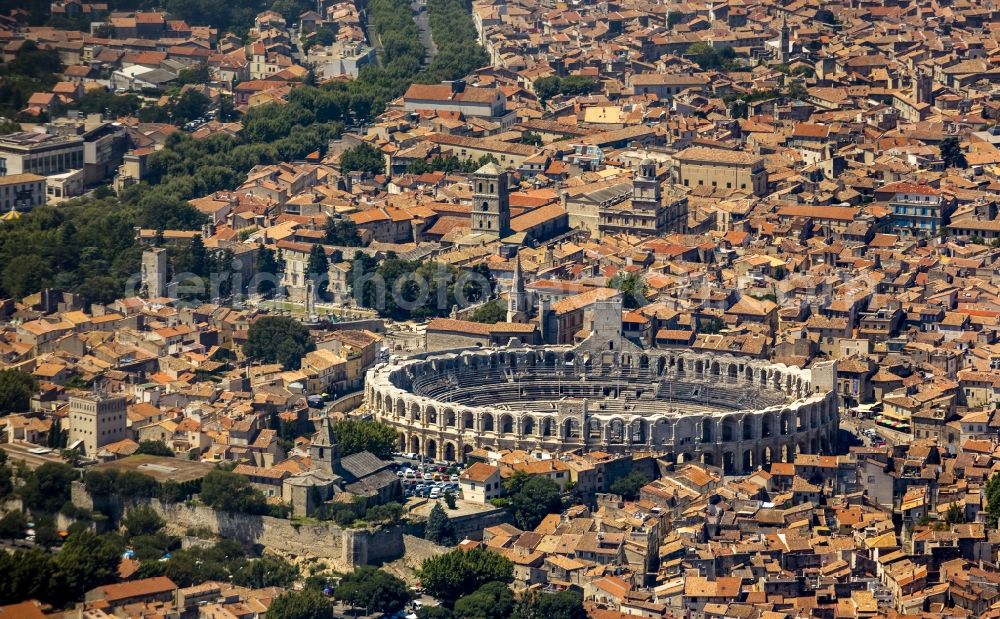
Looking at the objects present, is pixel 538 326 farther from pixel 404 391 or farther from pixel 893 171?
pixel 893 171

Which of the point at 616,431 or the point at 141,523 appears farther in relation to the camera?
the point at 616,431

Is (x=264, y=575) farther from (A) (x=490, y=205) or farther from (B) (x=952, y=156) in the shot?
(B) (x=952, y=156)

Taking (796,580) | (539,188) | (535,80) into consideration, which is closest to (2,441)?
(796,580)

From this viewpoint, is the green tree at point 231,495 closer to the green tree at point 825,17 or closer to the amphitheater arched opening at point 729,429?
the amphitheater arched opening at point 729,429

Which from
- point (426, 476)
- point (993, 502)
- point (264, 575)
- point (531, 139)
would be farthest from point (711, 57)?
point (264, 575)

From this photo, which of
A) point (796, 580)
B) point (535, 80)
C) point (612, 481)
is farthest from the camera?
point (535, 80)

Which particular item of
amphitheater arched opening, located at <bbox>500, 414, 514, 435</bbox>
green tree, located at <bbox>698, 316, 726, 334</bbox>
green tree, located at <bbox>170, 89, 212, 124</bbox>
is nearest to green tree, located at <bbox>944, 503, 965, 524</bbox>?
amphitheater arched opening, located at <bbox>500, 414, 514, 435</bbox>
